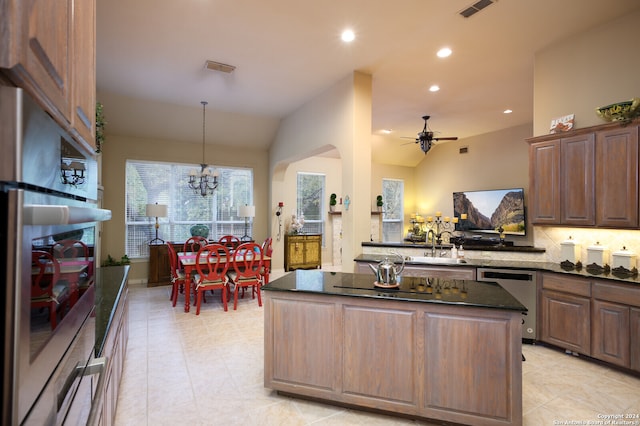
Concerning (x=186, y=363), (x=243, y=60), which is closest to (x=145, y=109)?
(x=243, y=60)

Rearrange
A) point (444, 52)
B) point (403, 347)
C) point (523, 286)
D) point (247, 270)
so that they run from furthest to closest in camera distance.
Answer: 1. point (247, 270)
2. point (444, 52)
3. point (523, 286)
4. point (403, 347)

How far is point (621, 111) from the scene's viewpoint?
2977mm

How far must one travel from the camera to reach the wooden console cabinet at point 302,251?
7.63 metres

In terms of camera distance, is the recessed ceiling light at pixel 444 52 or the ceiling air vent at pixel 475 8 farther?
the recessed ceiling light at pixel 444 52

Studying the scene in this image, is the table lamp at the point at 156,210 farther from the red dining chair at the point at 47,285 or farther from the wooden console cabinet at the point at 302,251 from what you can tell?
the red dining chair at the point at 47,285

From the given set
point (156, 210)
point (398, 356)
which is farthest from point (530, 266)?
point (156, 210)

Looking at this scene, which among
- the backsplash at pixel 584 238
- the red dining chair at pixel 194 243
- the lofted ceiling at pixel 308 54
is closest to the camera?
the lofted ceiling at pixel 308 54

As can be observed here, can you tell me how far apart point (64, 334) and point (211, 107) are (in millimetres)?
5829

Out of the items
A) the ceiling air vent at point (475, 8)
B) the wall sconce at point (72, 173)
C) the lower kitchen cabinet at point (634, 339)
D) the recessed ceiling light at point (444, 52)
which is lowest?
the lower kitchen cabinet at point (634, 339)

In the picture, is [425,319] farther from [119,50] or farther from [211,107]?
[211,107]

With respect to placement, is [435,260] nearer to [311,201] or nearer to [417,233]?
[417,233]

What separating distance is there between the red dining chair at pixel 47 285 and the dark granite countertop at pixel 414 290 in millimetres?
1741

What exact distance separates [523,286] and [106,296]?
4075 millimetres

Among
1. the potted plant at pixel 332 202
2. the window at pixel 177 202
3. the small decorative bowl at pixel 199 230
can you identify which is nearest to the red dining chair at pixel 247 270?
the small decorative bowl at pixel 199 230
